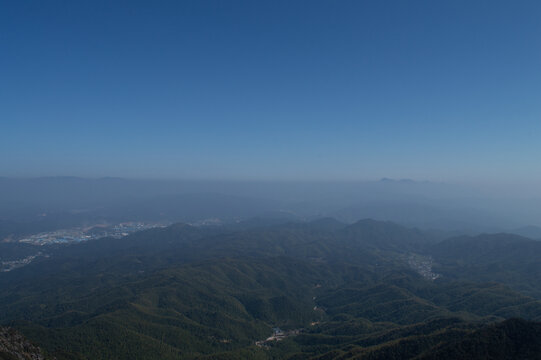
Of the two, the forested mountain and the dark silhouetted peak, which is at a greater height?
the dark silhouetted peak

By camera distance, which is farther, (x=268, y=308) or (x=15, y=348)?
(x=268, y=308)

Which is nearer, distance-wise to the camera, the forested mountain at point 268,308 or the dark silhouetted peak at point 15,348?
the dark silhouetted peak at point 15,348

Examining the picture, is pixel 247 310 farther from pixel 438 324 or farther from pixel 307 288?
pixel 438 324

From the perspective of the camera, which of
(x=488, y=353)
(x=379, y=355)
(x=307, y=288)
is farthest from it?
(x=307, y=288)

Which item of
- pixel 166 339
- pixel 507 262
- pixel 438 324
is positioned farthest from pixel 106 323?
pixel 507 262

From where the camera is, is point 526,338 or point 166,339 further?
point 166,339

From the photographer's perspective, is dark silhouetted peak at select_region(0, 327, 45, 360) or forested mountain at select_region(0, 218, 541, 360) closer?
dark silhouetted peak at select_region(0, 327, 45, 360)

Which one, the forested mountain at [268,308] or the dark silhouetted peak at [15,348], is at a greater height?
the dark silhouetted peak at [15,348]

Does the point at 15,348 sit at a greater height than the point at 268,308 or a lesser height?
greater
